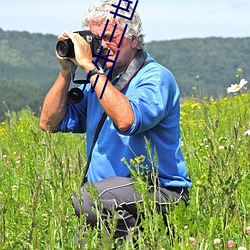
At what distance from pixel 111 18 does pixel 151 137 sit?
638mm

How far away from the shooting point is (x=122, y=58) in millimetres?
3629

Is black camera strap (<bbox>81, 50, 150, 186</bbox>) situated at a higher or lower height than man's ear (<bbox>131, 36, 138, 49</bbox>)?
lower

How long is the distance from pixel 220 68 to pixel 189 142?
18311cm

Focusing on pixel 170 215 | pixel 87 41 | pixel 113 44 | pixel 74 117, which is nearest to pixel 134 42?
pixel 113 44

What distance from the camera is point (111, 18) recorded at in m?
3.58

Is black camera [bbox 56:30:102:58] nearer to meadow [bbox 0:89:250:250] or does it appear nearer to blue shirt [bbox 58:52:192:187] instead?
blue shirt [bbox 58:52:192:187]

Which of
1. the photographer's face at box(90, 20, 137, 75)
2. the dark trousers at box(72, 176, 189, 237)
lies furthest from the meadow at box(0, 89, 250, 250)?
the photographer's face at box(90, 20, 137, 75)

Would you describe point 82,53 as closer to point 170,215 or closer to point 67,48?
Answer: point 67,48

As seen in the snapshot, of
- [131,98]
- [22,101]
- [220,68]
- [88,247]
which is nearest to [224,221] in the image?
[88,247]

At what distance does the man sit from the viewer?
3299 millimetres

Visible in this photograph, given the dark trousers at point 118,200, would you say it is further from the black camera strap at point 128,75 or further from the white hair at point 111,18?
the white hair at point 111,18

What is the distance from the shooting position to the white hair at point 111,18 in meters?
3.59

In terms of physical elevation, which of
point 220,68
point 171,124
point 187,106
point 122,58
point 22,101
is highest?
point 122,58

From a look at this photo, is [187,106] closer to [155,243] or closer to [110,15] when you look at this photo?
→ [110,15]
